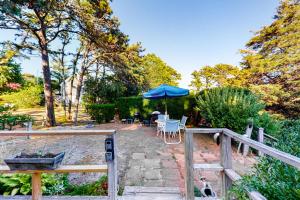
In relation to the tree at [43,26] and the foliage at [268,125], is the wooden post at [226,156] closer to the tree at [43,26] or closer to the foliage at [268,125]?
the foliage at [268,125]

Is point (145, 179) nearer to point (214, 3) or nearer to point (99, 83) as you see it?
point (214, 3)

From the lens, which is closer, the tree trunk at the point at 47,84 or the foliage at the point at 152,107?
the tree trunk at the point at 47,84

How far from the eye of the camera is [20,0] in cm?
630

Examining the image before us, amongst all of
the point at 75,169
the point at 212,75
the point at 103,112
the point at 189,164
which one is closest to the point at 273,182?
the point at 189,164

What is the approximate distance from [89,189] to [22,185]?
103cm

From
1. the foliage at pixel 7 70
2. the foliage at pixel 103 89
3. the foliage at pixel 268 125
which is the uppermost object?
the foliage at pixel 7 70

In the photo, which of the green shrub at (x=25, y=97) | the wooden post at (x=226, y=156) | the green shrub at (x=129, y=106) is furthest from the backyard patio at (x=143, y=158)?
the green shrub at (x=25, y=97)

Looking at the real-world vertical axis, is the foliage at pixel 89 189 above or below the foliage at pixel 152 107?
below

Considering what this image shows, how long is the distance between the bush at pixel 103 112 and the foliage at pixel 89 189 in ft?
26.3

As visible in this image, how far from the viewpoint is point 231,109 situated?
5.60m

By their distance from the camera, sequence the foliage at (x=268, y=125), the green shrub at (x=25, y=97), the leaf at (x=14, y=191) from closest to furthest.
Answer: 1. the leaf at (x=14, y=191)
2. the foliage at (x=268, y=125)
3. the green shrub at (x=25, y=97)

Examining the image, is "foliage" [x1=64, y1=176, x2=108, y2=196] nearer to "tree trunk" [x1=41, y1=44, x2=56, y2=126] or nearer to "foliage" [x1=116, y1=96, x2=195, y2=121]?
"foliage" [x1=116, y1=96, x2=195, y2=121]

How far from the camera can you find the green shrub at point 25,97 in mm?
18312

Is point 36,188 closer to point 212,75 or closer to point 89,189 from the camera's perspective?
point 89,189
